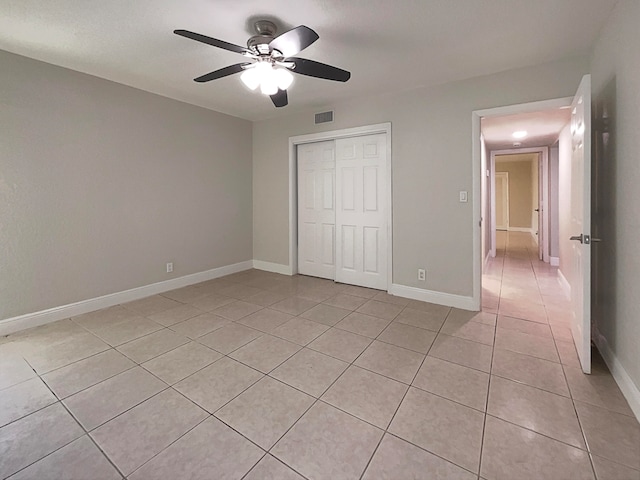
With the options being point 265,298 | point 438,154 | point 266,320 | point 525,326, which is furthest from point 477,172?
point 265,298

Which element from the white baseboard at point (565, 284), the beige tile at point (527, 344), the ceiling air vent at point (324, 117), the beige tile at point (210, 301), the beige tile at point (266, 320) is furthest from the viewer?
the ceiling air vent at point (324, 117)

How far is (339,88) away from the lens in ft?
11.2

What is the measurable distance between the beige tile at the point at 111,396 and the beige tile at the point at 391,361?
4.59ft

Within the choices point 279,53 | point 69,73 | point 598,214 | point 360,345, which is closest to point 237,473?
point 360,345

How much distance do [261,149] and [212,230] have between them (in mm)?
1577

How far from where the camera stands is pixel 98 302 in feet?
10.6

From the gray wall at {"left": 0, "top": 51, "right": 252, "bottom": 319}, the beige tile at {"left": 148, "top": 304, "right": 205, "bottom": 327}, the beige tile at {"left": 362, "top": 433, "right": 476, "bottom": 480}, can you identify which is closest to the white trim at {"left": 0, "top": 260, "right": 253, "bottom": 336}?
the gray wall at {"left": 0, "top": 51, "right": 252, "bottom": 319}

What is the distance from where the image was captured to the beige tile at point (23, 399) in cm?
165

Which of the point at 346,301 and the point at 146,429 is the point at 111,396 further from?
the point at 346,301

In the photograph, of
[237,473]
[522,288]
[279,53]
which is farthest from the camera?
[522,288]

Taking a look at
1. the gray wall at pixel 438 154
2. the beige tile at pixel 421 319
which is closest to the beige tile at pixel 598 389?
the beige tile at pixel 421 319

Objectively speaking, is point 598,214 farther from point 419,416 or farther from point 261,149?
point 261,149

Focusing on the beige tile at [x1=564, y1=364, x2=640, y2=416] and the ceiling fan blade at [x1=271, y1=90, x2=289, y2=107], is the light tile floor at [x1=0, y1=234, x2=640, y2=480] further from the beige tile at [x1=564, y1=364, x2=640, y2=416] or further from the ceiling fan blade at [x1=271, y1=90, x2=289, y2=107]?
the ceiling fan blade at [x1=271, y1=90, x2=289, y2=107]

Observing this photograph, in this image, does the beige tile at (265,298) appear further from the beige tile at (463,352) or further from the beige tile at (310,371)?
the beige tile at (463,352)
